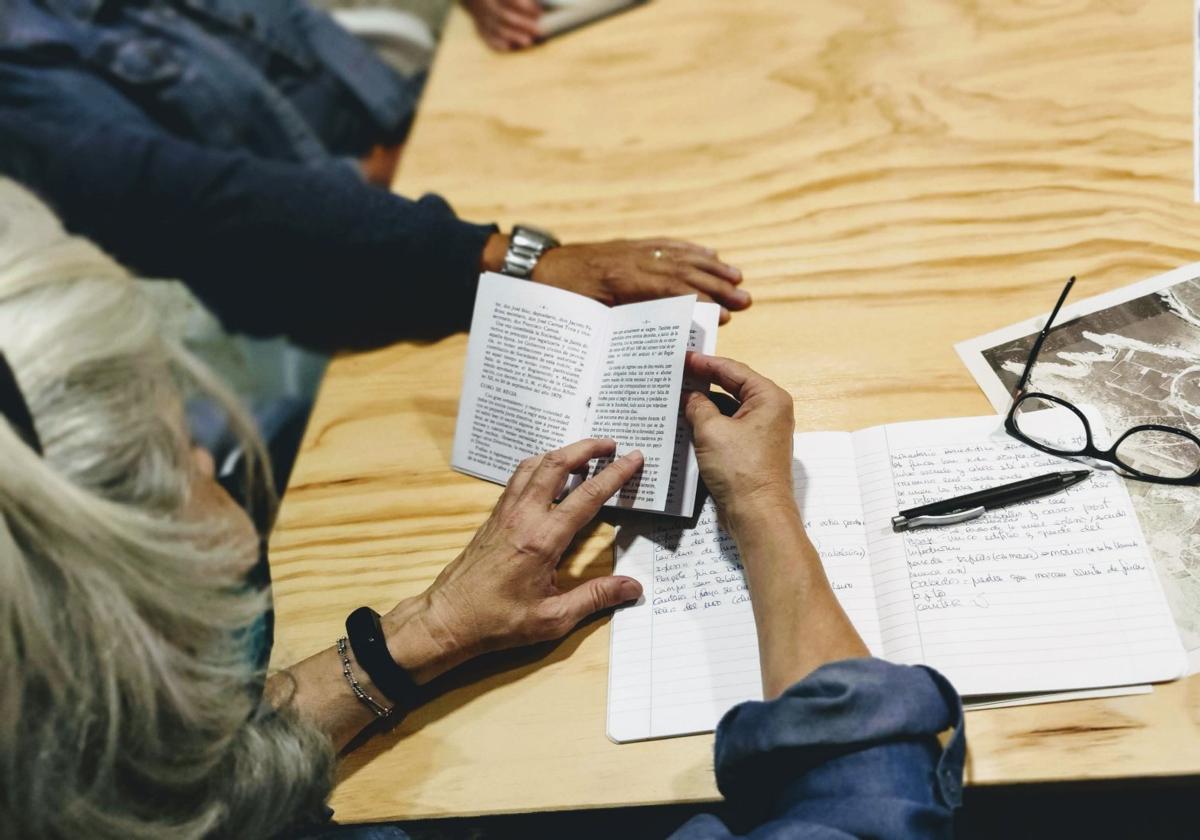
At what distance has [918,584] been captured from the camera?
692mm

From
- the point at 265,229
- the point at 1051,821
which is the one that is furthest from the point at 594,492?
the point at 1051,821

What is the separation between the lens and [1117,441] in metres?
0.71

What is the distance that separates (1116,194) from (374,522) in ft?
2.70

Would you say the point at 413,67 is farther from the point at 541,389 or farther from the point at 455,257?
the point at 541,389

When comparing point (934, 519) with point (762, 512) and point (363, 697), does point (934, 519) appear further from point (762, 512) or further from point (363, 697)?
point (363, 697)

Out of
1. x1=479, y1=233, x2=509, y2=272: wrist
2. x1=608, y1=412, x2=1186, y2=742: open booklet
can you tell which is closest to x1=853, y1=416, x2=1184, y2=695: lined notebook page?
x1=608, y1=412, x2=1186, y2=742: open booklet

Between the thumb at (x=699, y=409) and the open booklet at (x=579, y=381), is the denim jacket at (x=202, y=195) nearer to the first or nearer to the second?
the open booklet at (x=579, y=381)

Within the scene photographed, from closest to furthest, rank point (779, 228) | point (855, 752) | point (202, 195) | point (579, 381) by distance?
point (855, 752) < point (579, 381) < point (779, 228) < point (202, 195)

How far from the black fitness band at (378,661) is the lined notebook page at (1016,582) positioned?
0.39 meters

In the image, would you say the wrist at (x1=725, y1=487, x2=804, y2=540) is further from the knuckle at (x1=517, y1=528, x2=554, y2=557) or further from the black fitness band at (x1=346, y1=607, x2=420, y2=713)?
the black fitness band at (x1=346, y1=607, x2=420, y2=713)

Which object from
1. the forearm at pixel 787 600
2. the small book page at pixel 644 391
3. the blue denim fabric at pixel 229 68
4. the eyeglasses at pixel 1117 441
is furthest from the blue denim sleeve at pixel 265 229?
the eyeglasses at pixel 1117 441

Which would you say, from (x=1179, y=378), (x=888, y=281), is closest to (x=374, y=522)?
(x=888, y=281)

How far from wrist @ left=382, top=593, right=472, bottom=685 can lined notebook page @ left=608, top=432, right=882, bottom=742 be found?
134 mm

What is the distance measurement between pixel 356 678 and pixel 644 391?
0.35m
